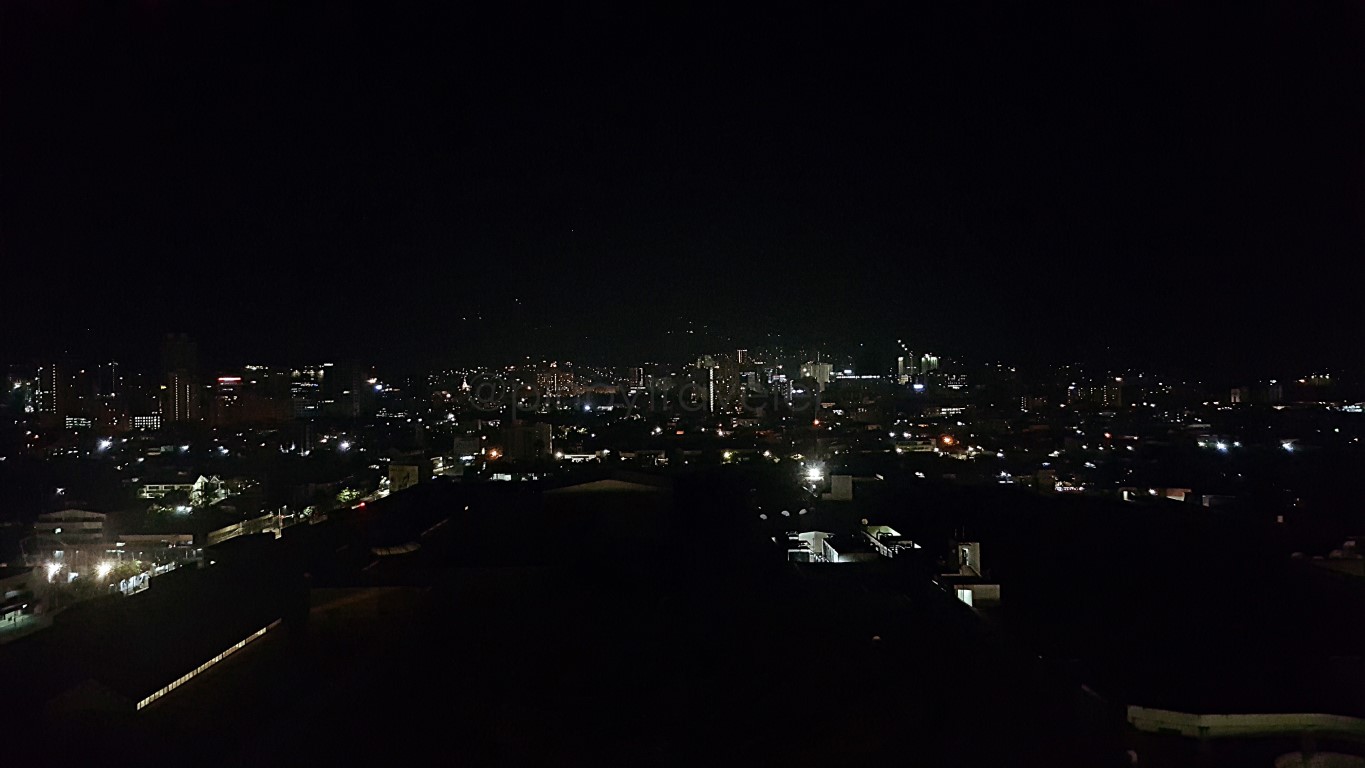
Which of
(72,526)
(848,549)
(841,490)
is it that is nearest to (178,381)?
(72,526)

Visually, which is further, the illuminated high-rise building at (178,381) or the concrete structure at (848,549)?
the illuminated high-rise building at (178,381)

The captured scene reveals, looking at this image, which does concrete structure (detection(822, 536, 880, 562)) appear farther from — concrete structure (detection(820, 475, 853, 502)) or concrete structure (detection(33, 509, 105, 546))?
concrete structure (detection(33, 509, 105, 546))

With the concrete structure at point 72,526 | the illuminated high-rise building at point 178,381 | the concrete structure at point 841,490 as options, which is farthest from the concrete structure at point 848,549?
the illuminated high-rise building at point 178,381

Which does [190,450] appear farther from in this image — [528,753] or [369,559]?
[528,753]

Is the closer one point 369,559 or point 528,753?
point 528,753

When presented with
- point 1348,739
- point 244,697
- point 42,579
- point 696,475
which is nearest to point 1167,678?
point 1348,739

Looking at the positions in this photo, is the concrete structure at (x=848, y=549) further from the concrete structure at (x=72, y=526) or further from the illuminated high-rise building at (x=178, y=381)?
the illuminated high-rise building at (x=178, y=381)

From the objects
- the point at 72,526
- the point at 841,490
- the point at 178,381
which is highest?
the point at 178,381

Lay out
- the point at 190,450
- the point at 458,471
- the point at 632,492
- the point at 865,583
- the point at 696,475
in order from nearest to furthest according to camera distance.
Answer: the point at 865,583 < the point at 632,492 < the point at 696,475 < the point at 458,471 < the point at 190,450

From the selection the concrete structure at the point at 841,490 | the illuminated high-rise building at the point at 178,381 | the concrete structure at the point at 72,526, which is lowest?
the concrete structure at the point at 72,526

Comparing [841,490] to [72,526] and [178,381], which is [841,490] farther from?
[178,381]

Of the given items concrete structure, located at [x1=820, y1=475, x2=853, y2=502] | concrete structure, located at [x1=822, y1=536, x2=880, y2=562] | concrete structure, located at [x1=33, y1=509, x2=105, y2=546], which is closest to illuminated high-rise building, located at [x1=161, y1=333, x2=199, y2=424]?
concrete structure, located at [x1=33, y1=509, x2=105, y2=546]
